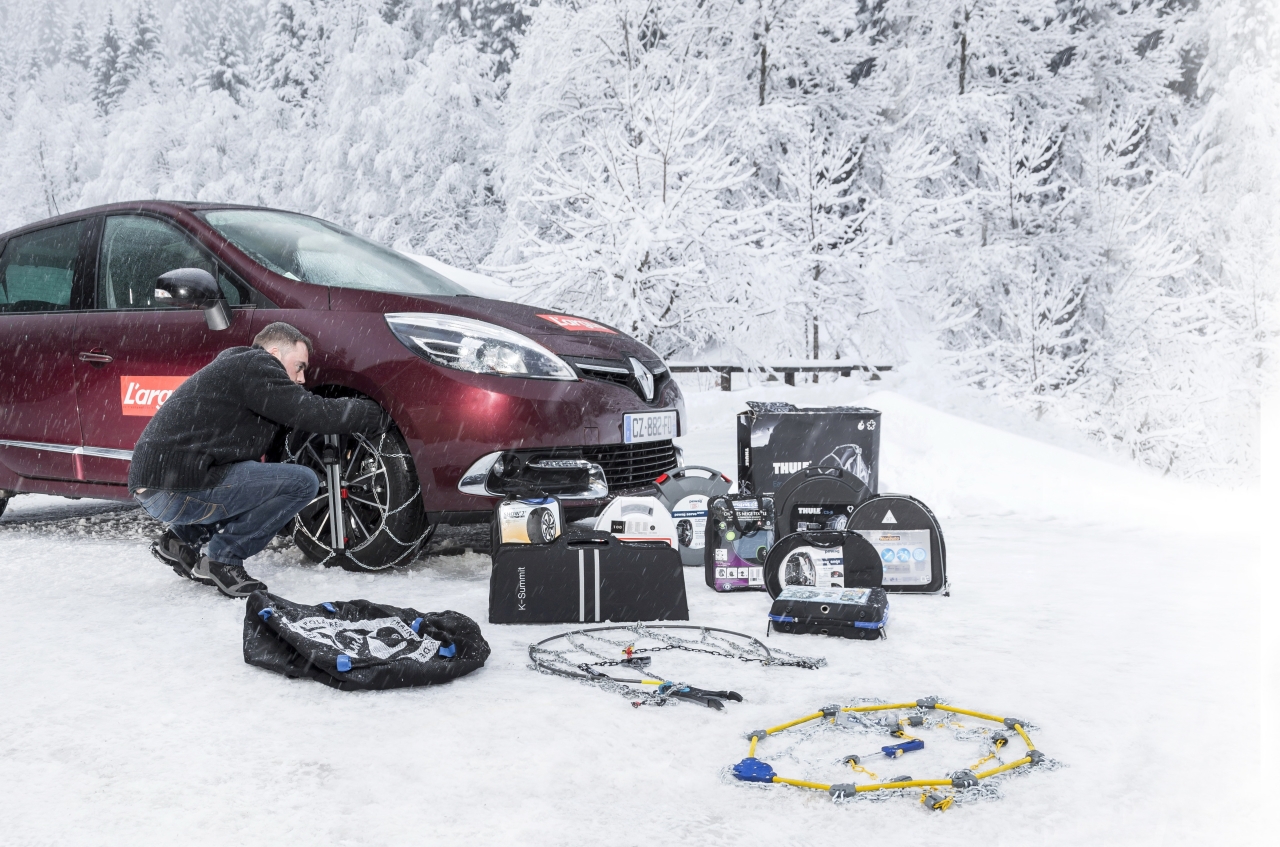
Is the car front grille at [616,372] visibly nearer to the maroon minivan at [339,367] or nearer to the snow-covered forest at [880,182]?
the maroon minivan at [339,367]

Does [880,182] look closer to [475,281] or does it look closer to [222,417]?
[475,281]

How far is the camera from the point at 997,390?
1545 cm

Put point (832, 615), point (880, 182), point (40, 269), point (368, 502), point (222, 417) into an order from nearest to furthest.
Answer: point (832, 615) → point (222, 417) → point (368, 502) → point (40, 269) → point (880, 182)

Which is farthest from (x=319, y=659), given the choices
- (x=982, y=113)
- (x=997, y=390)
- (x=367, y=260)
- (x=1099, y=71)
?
(x=1099, y=71)

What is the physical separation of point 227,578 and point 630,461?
1.72 m

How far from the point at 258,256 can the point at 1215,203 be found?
21667mm

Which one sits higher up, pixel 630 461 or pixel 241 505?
pixel 630 461

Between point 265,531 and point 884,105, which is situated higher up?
point 884,105

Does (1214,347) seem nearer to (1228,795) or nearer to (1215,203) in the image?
(1215,203)

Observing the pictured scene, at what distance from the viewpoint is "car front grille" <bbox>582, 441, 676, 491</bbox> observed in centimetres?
436

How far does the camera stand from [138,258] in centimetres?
481

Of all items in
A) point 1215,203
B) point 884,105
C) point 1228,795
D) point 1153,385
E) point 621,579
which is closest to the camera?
point 1228,795

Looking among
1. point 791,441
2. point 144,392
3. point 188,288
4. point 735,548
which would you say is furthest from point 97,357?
point 791,441

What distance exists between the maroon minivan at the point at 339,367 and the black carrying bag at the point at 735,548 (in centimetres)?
49
